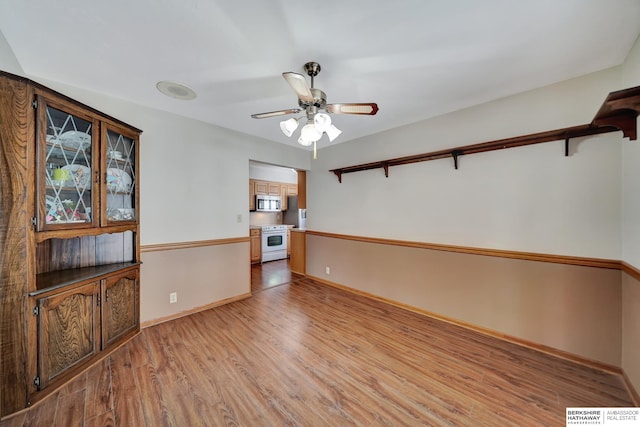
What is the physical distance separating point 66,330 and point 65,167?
4.24 ft

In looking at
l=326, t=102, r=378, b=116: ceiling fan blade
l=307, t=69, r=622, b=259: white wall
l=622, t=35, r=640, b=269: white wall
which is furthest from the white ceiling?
l=326, t=102, r=378, b=116: ceiling fan blade

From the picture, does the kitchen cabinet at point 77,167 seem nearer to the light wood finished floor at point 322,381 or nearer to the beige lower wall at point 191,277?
the beige lower wall at point 191,277

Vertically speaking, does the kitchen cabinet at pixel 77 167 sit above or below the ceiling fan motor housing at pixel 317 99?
below

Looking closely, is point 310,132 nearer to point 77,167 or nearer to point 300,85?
point 300,85

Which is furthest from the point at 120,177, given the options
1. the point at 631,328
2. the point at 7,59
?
the point at 631,328

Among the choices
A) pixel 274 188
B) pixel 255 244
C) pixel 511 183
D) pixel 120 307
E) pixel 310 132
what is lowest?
pixel 120 307

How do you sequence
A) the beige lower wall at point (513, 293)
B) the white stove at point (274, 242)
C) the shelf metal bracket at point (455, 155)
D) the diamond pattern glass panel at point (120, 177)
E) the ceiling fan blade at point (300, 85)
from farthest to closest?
1. the white stove at point (274, 242)
2. the shelf metal bracket at point (455, 155)
3. the diamond pattern glass panel at point (120, 177)
4. the beige lower wall at point (513, 293)
5. the ceiling fan blade at point (300, 85)

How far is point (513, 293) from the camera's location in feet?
7.59

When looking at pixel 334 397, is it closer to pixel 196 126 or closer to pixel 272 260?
pixel 196 126

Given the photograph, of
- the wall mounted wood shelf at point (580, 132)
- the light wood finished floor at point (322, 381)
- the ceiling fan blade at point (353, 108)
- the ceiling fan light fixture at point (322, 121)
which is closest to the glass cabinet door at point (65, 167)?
the light wood finished floor at point (322, 381)

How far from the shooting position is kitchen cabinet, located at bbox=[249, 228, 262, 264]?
5.50 metres

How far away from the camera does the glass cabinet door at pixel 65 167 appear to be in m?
1.62

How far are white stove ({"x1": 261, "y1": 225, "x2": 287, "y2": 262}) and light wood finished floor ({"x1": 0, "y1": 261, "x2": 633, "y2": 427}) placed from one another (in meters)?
3.05

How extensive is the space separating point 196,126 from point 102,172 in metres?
1.28
